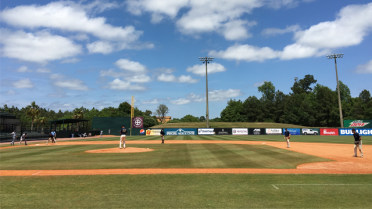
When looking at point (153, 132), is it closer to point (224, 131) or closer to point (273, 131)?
point (224, 131)

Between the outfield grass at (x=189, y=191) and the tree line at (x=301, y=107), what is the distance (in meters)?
93.5

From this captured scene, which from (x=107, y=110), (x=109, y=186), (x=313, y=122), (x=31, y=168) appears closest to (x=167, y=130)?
(x=31, y=168)

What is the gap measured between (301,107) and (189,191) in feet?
326

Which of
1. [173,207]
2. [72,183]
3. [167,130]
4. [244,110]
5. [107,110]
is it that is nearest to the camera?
[173,207]

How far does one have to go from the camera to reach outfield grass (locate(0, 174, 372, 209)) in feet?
21.8

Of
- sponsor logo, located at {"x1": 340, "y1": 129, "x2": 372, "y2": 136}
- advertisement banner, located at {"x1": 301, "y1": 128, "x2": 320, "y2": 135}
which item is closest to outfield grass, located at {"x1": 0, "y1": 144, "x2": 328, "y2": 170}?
advertisement banner, located at {"x1": 301, "y1": 128, "x2": 320, "y2": 135}

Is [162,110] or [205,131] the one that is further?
[162,110]

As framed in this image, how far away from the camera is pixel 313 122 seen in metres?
93.0

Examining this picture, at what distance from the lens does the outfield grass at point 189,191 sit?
261 inches

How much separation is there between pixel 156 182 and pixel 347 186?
23.2ft

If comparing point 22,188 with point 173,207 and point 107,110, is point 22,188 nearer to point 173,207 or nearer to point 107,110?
point 173,207

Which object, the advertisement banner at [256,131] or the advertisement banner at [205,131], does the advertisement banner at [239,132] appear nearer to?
the advertisement banner at [256,131]

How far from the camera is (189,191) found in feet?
26.0

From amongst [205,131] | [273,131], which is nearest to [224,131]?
[205,131]
